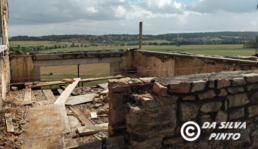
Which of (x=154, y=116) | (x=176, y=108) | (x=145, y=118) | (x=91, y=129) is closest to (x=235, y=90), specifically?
(x=176, y=108)

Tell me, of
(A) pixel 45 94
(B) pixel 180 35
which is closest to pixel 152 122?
(A) pixel 45 94

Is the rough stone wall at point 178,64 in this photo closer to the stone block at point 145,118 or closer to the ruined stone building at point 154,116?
the ruined stone building at point 154,116

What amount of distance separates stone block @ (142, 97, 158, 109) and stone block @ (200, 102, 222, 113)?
2.77 ft

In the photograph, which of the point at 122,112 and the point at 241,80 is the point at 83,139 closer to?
the point at 122,112

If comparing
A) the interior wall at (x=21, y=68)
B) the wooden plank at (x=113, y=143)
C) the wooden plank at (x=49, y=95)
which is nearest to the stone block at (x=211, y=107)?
the wooden plank at (x=113, y=143)

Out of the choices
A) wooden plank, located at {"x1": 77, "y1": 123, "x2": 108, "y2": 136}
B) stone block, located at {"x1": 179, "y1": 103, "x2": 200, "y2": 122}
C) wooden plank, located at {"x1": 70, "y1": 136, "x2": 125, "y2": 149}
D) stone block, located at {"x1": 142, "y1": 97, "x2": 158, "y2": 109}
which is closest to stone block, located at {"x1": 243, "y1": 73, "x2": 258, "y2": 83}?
stone block, located at {"x1": 179, "y1": 103, "x2": 200, "y2": 122}

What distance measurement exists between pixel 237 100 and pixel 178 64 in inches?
214

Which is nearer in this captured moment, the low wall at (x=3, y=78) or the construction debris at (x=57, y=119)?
the construction debris at (x=57, y=119)

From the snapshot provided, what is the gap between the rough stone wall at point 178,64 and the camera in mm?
6455

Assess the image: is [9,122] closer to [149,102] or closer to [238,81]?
[149,102]

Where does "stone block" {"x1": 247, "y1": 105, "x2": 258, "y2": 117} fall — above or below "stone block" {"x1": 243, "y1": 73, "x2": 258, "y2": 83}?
below

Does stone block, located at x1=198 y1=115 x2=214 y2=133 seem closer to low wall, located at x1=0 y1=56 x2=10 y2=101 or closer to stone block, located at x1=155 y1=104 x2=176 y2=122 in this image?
stone block, located at x1=155 y1=104 x2=176 y2=122

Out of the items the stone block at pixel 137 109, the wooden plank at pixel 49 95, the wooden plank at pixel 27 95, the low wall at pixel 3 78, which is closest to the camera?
the stone block at pixel 137 109

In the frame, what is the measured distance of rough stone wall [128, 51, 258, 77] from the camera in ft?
21.2
